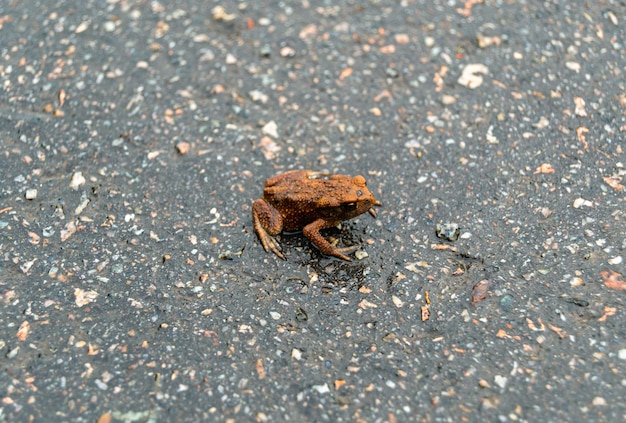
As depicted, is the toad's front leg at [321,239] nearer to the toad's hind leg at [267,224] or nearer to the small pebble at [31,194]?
the toad's hind leg at [267,224]

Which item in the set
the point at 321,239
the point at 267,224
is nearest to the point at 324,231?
the point at 321,239

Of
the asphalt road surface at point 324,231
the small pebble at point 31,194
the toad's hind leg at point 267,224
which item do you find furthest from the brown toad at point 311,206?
the small pebble at point 31,194

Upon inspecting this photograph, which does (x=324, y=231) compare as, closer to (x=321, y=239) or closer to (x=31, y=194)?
(x=321, y=239)

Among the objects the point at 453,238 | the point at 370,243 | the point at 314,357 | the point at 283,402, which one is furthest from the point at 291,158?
the point at 283,402

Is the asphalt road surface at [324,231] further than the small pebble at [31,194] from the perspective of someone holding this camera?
No

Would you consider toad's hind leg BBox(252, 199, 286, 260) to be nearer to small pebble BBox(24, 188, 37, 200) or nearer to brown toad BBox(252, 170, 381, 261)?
brown toad BBox(252, 170, 381, 261)

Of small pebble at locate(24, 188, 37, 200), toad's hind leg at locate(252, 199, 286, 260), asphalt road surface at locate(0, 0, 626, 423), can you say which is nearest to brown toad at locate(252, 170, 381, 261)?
toad's hind leg at locate(252, 199, 286, 260)
